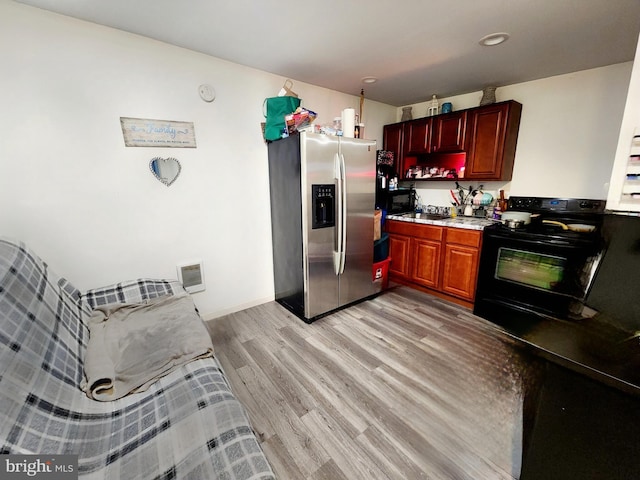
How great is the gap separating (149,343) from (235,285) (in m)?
1.32

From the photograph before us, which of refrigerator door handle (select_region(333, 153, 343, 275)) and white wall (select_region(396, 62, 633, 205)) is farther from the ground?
white wall (select_region(396, 62, 633, 205))

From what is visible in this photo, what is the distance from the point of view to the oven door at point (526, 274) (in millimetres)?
2023

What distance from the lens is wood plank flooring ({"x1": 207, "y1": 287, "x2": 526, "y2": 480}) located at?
1281mm

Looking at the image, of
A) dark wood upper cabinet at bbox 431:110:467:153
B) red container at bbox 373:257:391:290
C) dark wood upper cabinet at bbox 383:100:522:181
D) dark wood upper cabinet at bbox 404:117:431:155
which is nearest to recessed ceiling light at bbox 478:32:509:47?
dark wood upper cabinet at bbox 383:100:522:181

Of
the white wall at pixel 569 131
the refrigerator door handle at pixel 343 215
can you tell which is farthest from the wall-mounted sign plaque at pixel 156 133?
the white wall at pixel 569 131

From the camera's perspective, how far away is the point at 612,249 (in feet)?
4.15

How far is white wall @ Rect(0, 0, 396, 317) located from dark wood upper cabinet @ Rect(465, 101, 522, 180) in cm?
203

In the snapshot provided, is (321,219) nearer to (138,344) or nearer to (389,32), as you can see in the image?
(389,32)

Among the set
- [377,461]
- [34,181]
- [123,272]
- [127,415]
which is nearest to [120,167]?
[34,181]

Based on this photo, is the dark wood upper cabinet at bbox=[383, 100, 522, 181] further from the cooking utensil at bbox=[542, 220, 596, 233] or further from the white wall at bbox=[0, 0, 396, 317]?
the white wall at bbox=[0, 0, 396, 317]

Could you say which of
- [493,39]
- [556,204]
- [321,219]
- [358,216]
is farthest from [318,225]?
[556,204]

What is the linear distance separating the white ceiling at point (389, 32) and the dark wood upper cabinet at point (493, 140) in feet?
1.08

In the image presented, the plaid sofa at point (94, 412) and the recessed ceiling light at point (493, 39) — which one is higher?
the recessed ceiling light at point (493, 39)

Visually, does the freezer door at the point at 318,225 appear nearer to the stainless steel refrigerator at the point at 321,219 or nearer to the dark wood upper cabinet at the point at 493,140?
the stainless steel refrigerator at the point at 321,219
